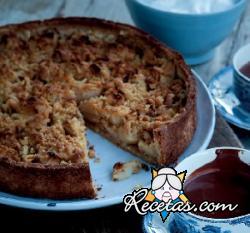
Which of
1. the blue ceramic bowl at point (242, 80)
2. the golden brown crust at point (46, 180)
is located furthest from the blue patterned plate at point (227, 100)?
the golden brown crust at point (46, 180)

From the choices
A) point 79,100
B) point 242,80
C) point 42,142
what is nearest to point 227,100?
point 242,80

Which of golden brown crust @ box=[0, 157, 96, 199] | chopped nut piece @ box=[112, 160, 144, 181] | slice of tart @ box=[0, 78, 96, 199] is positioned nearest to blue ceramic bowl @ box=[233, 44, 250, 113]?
chopped nut piece @ box=[112, 160, 144, 181]

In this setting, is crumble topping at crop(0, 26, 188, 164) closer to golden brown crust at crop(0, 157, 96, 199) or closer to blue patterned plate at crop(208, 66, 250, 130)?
golden brown crust at crop(0, 157, 96, 199)

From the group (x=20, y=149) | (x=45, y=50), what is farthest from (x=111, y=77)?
(x=20, y=149)

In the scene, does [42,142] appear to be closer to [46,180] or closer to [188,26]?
[46,180]

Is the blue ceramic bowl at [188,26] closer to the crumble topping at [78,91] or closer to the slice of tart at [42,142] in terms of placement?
the crumble topping at [78,91]

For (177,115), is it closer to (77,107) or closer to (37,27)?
(77,107)
